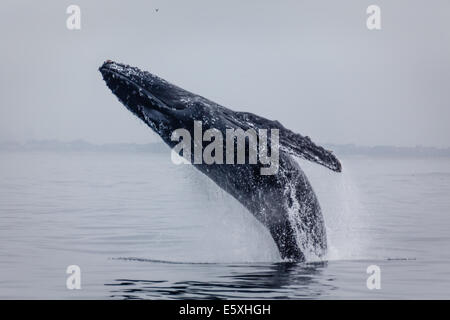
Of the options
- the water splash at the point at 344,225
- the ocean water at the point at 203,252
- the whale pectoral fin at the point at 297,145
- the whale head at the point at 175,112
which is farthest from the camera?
the water splash at the point at 344,225

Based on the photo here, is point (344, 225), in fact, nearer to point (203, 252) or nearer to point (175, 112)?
point (203, 252)

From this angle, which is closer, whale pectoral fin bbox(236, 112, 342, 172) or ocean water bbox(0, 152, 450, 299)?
A: ocean water bbox(0, 152, 450, 299)

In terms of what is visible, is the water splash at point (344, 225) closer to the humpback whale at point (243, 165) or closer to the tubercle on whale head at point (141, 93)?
the humpback whale at point (243, 165)

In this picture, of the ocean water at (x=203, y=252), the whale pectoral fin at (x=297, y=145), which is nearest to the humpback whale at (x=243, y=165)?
the whale pectoral fin at (x=297, y=145)

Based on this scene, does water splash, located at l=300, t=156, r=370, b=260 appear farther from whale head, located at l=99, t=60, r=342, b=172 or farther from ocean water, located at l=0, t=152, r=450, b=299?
whale head, located at l=99, t=60, r=342, b=172

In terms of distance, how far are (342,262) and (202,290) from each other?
4.12 metres

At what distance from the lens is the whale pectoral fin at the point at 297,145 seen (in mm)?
16469

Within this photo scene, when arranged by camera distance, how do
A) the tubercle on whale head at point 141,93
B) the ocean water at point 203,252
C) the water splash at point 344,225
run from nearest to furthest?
the ocean water at point 203,252
the tubercle on whale head at point 141,93
the water splash at point 344,225

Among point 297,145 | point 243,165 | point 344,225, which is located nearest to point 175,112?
point 243,165

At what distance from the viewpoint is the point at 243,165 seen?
55.3ft

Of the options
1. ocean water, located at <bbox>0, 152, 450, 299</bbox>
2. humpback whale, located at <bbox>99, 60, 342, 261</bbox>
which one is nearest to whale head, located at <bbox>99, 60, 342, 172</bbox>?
humpback whale, located at <bbox>99, 60, 342, 261</bbox>

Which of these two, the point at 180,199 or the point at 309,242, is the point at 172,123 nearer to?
the point at 309,242

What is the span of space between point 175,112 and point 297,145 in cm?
225

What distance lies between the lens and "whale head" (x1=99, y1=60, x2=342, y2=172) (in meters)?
16.6
